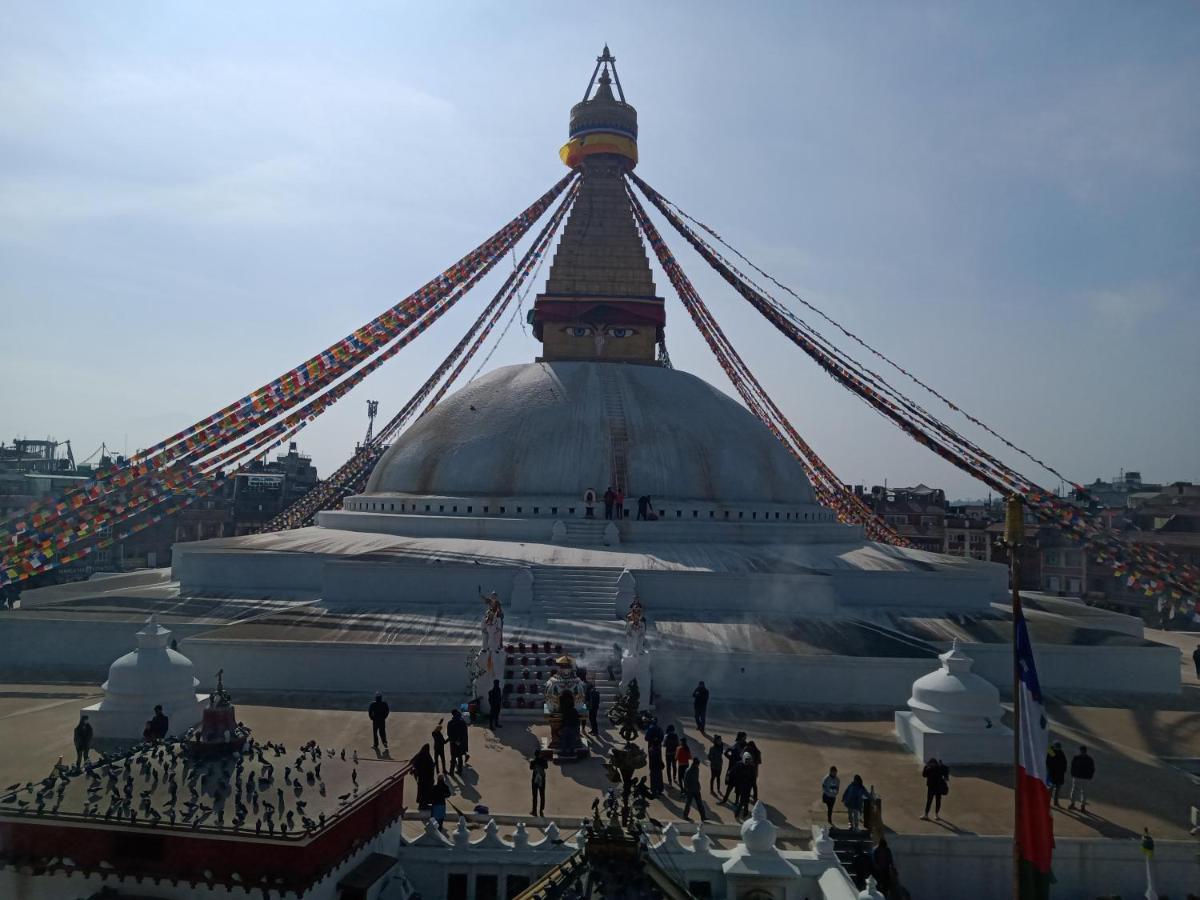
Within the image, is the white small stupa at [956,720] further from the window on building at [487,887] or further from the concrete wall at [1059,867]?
the window on building at [487,887]

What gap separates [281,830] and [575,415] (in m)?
15.0

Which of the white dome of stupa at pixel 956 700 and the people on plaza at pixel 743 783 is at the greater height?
the white dome of stupa at pixel 956 700

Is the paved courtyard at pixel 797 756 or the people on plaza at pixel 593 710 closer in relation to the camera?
the paved courtyard at pixel 797 756

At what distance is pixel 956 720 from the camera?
9.45 meters

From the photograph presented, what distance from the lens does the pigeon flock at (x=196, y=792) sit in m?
5.12

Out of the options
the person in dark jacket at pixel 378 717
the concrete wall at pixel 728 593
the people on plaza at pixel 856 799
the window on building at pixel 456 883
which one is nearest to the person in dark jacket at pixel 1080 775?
the people on plaza at pixel 856 799

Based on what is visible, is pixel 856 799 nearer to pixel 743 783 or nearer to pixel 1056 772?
pixel 743 783

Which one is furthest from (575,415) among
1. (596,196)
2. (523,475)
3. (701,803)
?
(701,803)

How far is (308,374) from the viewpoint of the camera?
1672 centimetres

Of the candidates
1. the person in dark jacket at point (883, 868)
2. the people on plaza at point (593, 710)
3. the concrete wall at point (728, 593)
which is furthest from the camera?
the concrete wall at point (728, 593)

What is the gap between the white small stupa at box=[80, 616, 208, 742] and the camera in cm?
951

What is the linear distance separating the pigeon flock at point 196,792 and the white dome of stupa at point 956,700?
635cm

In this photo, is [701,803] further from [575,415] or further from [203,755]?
[575,415]

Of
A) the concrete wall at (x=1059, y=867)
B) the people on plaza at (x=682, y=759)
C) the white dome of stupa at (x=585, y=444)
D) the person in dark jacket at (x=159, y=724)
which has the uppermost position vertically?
the white dome of stupa at (x=585, y=444)
